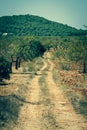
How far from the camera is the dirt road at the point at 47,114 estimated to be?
72.1 feet

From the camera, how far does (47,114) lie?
25.6 m

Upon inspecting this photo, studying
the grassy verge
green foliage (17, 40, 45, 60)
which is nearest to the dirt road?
the grassy verge

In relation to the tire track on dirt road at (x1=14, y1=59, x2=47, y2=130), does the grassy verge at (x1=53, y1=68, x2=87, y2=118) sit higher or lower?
lower

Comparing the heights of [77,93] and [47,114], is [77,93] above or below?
below

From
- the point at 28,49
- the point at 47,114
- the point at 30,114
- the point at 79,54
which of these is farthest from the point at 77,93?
the point at 28,49

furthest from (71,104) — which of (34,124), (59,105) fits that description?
(34,124)

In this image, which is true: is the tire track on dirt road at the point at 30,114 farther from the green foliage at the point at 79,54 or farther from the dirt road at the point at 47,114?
the green foliage at the point at 79,54

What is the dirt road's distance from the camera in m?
22.0

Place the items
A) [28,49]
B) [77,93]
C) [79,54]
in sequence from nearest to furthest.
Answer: [77,93]
[79,54]
[28,49]

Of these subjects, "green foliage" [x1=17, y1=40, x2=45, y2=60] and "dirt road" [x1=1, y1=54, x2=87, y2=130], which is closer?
"dirt road" [x1=1, y1=54, x2=87, y2=130]

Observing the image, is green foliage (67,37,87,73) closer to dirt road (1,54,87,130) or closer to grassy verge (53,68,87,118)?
grassy verge (53,68,87,118)

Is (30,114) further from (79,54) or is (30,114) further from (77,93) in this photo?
(79,54)

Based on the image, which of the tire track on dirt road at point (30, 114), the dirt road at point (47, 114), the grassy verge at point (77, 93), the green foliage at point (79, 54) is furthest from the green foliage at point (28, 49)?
the tire track on dirt road at point (30, 114)

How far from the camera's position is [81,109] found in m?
27.6
